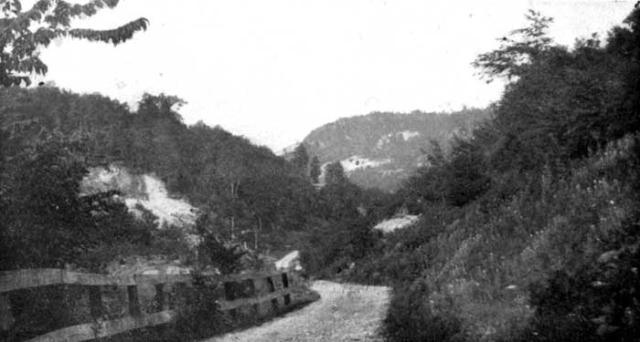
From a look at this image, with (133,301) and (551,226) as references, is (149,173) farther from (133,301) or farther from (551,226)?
(551,226)

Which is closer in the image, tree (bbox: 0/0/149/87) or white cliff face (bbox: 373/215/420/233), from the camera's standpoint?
→ tree (bbox: 0/0/149/87)

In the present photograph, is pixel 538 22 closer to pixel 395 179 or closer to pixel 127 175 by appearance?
pixel 127 175

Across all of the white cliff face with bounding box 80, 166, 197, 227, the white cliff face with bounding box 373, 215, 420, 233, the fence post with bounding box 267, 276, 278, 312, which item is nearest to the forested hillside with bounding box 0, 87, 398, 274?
the white cliff face with bounding box 80, 166, 197, 227

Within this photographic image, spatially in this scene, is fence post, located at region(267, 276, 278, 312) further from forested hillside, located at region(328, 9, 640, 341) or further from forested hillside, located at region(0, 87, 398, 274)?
forested hillside, located at region(328, 9, 640, 341)

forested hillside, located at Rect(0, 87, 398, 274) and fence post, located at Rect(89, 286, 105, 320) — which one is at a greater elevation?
forested hillside, located at Rect(0, 87, 398, 274)

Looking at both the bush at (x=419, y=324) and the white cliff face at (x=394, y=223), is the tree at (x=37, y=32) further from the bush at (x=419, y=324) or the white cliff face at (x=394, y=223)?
the white cliff face at (x=394, y=223)

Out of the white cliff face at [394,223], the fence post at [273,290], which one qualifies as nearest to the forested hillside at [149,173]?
the white cliff face at [394,223]

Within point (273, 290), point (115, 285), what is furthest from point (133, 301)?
point (273, 290)
